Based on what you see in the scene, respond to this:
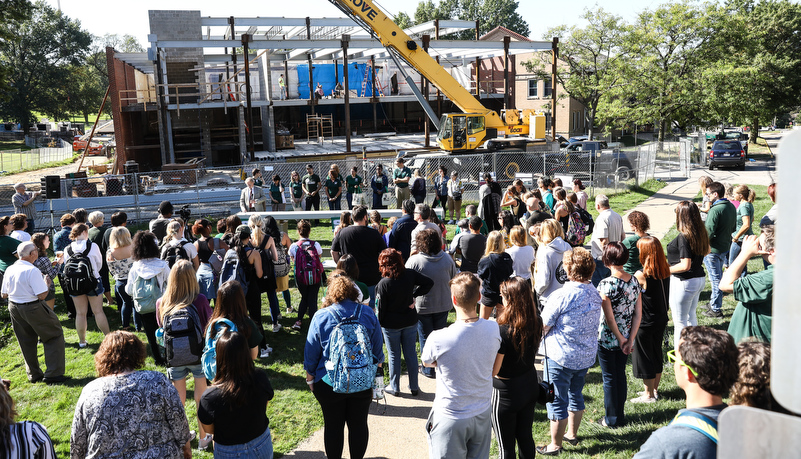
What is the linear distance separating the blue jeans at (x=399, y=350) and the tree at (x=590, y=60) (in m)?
30.9

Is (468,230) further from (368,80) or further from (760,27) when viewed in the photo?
(760,27)

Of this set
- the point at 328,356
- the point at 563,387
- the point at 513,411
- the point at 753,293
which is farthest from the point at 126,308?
the point at 753,293

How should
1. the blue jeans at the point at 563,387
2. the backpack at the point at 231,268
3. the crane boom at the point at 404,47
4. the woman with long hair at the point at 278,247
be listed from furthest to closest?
the crane boom at the point at 404,47, the woman with long hair at the point at 278,247, the backpack at the point at 231,268, the blue jeans at the point at 563,387

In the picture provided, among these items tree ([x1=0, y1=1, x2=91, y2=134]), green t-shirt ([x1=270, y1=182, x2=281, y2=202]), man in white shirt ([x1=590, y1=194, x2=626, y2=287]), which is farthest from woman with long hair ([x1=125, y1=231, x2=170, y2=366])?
tree ([x1=0, y1=1, x2=91, y2=134])

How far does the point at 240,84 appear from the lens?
1193 inches

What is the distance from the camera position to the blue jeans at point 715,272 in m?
8.23

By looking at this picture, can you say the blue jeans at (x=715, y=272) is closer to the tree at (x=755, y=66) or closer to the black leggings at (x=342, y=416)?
the black leggings at (x=342, y=416)

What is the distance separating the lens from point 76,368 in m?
7.77

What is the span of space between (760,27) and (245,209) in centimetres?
4785

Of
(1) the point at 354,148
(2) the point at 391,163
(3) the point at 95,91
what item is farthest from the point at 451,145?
(3) the point at 95,91

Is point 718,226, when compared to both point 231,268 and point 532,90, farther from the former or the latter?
point 532,90

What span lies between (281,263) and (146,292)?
2.12 m

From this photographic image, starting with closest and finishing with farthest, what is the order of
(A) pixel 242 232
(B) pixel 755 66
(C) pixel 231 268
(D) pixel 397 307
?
(D) pixel 397 307
(C) pixel 231 268
(A) pixel 242 232
(B) pixel 755 66

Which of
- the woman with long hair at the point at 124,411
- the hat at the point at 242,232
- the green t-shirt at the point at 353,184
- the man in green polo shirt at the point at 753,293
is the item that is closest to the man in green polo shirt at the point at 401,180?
the green t-shirt at the point at 353,184
